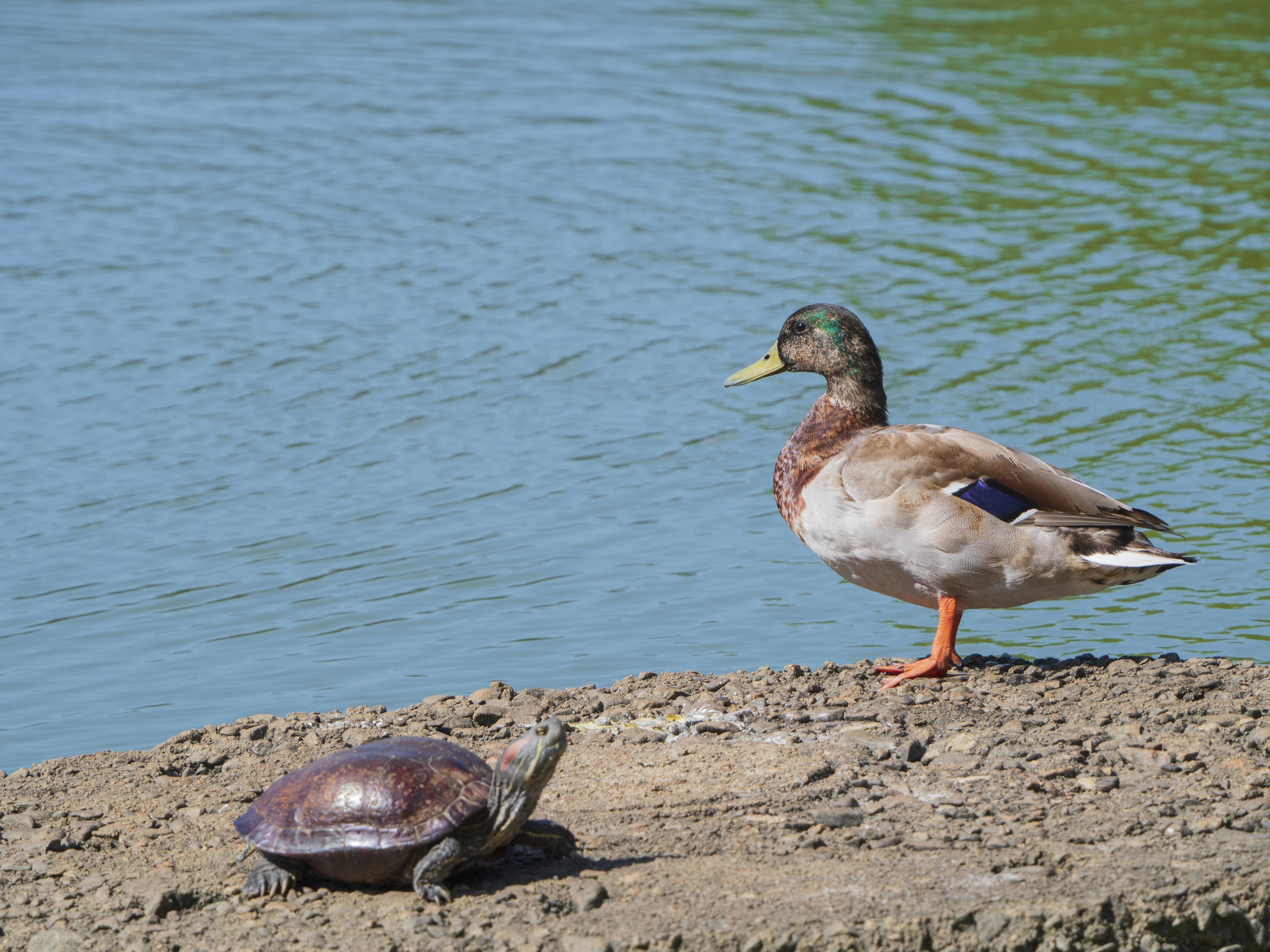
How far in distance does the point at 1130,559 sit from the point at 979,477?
29.7 inches

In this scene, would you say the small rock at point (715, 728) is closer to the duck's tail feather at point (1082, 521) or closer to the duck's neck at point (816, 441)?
the duck's neck at point (816, 441)

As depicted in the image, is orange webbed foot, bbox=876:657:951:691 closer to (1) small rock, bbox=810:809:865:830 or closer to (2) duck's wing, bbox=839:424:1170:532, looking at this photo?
(2) duck's wing, bbox=839:424:1170:532

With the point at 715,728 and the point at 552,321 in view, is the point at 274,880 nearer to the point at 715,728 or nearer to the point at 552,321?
the point at 715,728

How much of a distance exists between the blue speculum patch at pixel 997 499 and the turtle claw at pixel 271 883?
11.2ft

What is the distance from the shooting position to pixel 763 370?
8367mm

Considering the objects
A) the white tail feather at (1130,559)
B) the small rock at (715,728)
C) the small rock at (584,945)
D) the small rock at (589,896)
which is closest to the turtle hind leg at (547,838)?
the small rock at (589,896)

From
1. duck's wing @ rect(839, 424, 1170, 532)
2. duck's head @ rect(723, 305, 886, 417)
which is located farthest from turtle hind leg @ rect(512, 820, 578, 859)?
duck's head @ rect(723, 305, 886, 417)

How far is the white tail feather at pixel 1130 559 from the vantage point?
6.94 meters

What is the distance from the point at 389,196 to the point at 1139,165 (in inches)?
351

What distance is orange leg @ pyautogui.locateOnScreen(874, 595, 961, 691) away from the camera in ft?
23.9

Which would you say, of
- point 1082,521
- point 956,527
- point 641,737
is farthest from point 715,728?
point 1082,521

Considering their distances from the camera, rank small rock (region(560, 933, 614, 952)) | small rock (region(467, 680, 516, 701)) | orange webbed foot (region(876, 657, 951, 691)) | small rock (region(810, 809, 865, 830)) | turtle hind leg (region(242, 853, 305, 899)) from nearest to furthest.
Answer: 1. small rock (region(560, 933, 614, 952))
2. turtle hind leg (region(242, 853, 305, 899))
3. small rock (region(810, 809, 865, 830))
4. orange webbed foot (region(876, 657, 951, 691))
5. small rock (region(467, 680, 516, 701))

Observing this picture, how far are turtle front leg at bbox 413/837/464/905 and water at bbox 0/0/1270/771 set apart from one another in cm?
278

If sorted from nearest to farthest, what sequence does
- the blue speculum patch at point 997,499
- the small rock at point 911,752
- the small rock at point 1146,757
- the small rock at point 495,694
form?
the small rock at point 1146,757, the small rock at point 911,752, the blue speculum patch at point 997,499, the small rock at point 495,694
